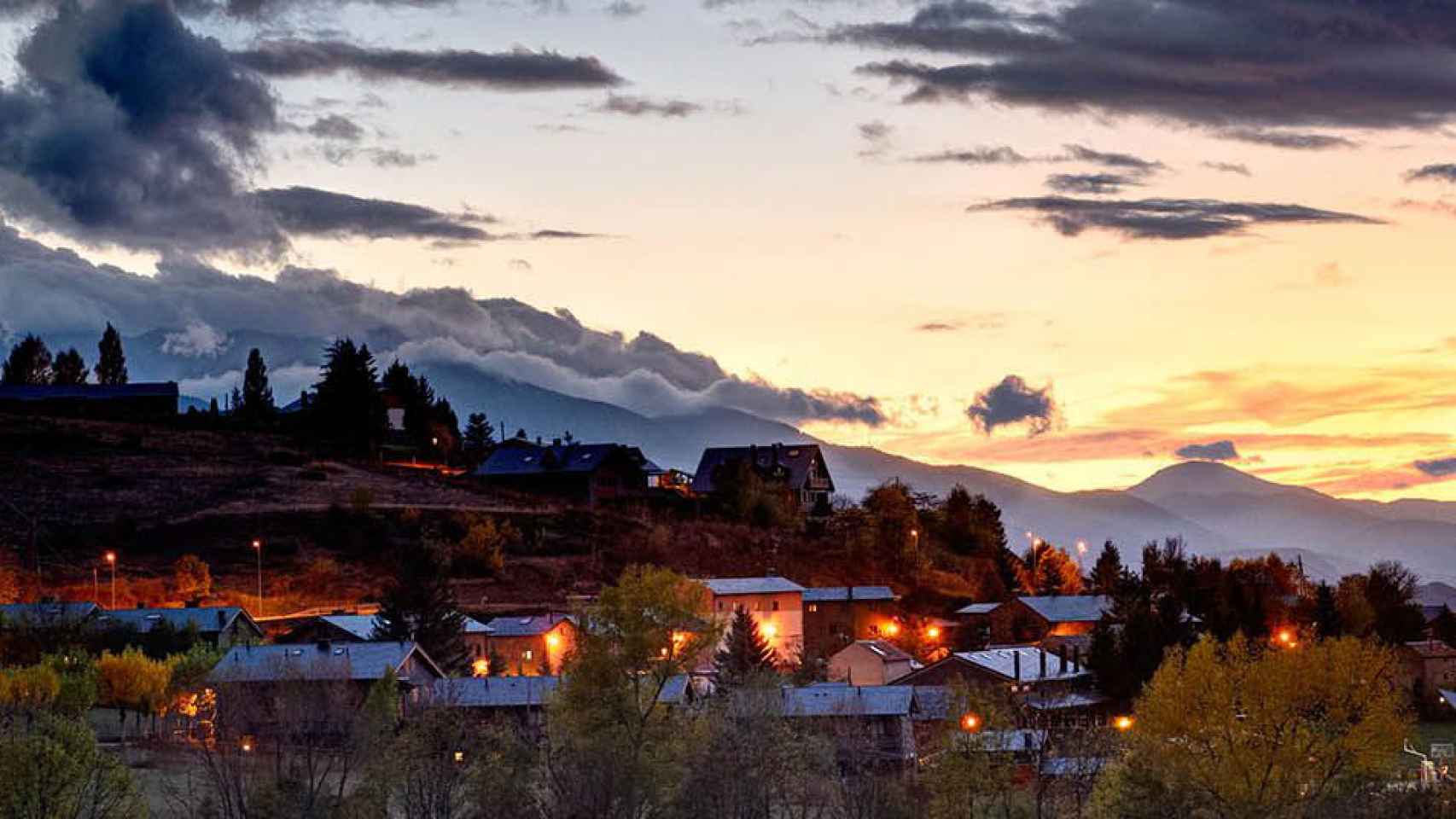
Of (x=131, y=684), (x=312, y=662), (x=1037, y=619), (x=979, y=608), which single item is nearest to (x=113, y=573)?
(x=131, y=684)

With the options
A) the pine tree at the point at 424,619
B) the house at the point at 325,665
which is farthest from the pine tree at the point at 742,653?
the house at the point at 325,665

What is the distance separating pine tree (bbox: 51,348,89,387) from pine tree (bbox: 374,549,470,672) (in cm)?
8954

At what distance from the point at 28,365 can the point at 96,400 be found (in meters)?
26.8

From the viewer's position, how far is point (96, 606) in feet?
276

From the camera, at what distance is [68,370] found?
166500 millimetres

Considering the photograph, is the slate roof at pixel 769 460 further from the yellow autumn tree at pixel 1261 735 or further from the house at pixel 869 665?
the yellow autumn tree at pixel 1261 735

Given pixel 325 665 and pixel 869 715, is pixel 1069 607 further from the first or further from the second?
Result: pixel 325 665

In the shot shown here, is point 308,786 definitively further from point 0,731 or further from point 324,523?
point 324,523

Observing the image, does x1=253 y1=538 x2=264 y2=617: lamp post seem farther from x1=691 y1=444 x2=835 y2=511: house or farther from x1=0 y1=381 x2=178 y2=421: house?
x1=691 y1=444 x2=835 y2=511: house

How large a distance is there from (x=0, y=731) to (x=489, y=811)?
581 inches

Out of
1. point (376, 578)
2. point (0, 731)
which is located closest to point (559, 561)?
point (376, 578)

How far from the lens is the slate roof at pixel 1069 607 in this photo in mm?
108688

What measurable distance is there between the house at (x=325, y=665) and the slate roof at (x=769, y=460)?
217ft

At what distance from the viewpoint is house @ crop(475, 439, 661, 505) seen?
132m
